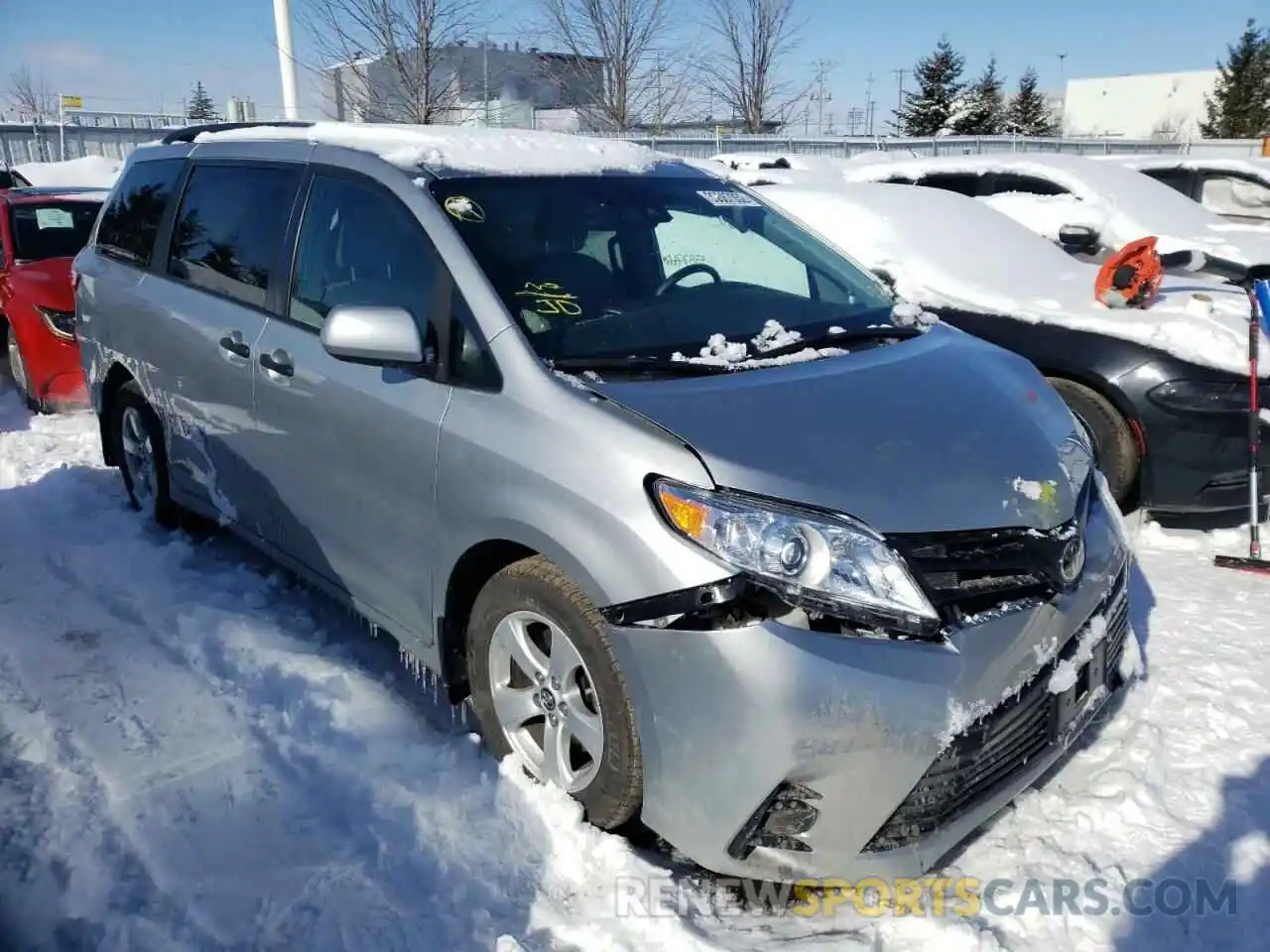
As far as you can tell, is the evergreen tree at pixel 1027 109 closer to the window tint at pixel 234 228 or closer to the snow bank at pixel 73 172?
the snow bank at pixel 73 172

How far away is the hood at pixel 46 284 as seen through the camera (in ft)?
23.4

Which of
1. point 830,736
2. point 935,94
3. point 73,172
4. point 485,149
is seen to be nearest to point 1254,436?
point 830,736

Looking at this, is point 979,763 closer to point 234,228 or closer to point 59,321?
point 234,228

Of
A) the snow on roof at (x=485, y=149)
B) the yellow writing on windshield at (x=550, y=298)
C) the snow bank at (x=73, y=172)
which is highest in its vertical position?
the snow bank at (x=73, y=172)

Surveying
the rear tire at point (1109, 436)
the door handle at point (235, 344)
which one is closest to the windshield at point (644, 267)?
the door handle at point (235, 344)

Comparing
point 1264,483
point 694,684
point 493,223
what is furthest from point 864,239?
point 694,684

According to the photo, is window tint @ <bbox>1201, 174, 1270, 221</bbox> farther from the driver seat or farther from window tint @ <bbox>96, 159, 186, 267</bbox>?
window tint @ <bbox>96, 159, 186, 267</bbox>

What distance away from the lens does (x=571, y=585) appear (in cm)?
253

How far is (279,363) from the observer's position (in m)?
3.53

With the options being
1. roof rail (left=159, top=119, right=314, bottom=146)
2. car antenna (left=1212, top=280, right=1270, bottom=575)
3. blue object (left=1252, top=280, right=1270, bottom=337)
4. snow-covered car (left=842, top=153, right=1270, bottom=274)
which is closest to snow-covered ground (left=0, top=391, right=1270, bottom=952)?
car antenna (left=1212, top=280, right=1270, bottom=575)

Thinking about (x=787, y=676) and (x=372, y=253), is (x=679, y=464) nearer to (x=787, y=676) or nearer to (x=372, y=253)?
(x=787, y=676)

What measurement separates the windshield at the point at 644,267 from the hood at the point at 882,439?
0.30 meters

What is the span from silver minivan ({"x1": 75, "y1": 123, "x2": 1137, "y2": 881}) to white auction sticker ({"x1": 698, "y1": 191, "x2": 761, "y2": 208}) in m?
0.02

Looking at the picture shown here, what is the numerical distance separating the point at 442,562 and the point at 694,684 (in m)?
0.97
